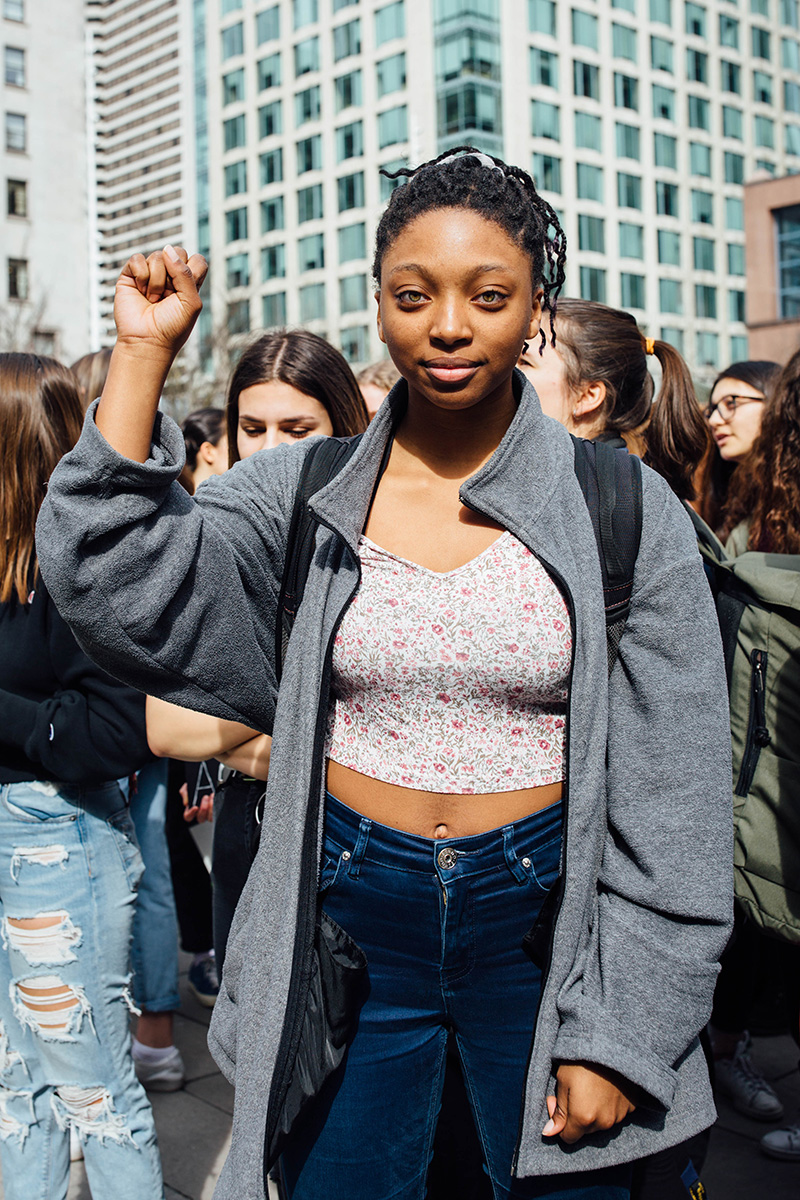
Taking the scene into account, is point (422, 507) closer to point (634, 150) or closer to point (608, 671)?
point (608, 671)

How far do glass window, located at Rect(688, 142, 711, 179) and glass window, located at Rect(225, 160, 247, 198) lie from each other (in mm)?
24339

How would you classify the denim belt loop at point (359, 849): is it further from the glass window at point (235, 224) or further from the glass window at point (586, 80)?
the glass window at point (235, 224)

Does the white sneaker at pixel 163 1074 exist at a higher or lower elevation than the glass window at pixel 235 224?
lower

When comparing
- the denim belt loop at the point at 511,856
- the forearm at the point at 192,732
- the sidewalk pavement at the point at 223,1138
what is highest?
the forearm at the point at 192,732

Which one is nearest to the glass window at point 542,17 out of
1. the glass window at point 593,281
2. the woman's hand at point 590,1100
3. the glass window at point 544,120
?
the glass window at point 544,120

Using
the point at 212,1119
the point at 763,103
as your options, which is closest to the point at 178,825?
the point at 212,1119

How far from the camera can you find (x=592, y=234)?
53250 mm

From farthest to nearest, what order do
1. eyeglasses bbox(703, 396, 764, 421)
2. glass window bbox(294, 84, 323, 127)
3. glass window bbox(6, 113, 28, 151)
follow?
1. glass window bbox(294, 84, 323, 127)
2. glass window bbox(6, 113, 28, 151)
3. eyeglasses bbox(703, 396, 764, 421)

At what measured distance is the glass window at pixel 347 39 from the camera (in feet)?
184

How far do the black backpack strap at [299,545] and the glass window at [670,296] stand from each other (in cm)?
5687

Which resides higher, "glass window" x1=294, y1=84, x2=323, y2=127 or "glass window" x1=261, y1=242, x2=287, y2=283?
"glass window" x1=294, y1=84, x2=323, y2=127

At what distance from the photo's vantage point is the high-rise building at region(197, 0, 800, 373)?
52000 millimetres

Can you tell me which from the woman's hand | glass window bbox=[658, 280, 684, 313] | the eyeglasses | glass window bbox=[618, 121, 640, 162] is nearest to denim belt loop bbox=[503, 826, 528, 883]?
the woman's hand

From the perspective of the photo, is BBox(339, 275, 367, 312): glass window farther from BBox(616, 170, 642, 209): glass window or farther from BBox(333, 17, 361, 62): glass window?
BBox(616, 170, 642, 209): glass window
